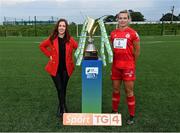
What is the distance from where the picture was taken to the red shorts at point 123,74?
5.62 metres

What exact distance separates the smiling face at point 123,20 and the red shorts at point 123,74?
67cm

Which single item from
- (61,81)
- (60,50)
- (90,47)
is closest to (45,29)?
(61,81)

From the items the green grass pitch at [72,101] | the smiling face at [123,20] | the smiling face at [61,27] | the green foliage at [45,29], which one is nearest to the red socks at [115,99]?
the green grass pitch at [72,101]

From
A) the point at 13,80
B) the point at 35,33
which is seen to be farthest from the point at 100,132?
the point at 35,33

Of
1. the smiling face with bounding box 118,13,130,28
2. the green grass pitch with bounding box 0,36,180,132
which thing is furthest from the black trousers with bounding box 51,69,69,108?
the smiling face with bounding box 118,13,130,28

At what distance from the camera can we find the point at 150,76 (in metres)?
10.7

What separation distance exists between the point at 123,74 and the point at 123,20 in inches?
31.9

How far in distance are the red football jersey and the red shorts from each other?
0.07m

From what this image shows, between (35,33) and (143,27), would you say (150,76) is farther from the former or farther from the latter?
(143,27)

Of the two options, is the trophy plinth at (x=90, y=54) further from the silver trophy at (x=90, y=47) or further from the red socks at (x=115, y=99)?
the red socks at (x=115, y=99)

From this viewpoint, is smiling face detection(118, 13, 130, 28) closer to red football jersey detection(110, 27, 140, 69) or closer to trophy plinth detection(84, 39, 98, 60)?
red football jersey detection(110, 27, 140, 69)

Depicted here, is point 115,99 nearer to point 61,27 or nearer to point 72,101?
point 61,27

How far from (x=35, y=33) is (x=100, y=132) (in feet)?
132

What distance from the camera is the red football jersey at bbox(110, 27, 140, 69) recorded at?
18.0 feet
